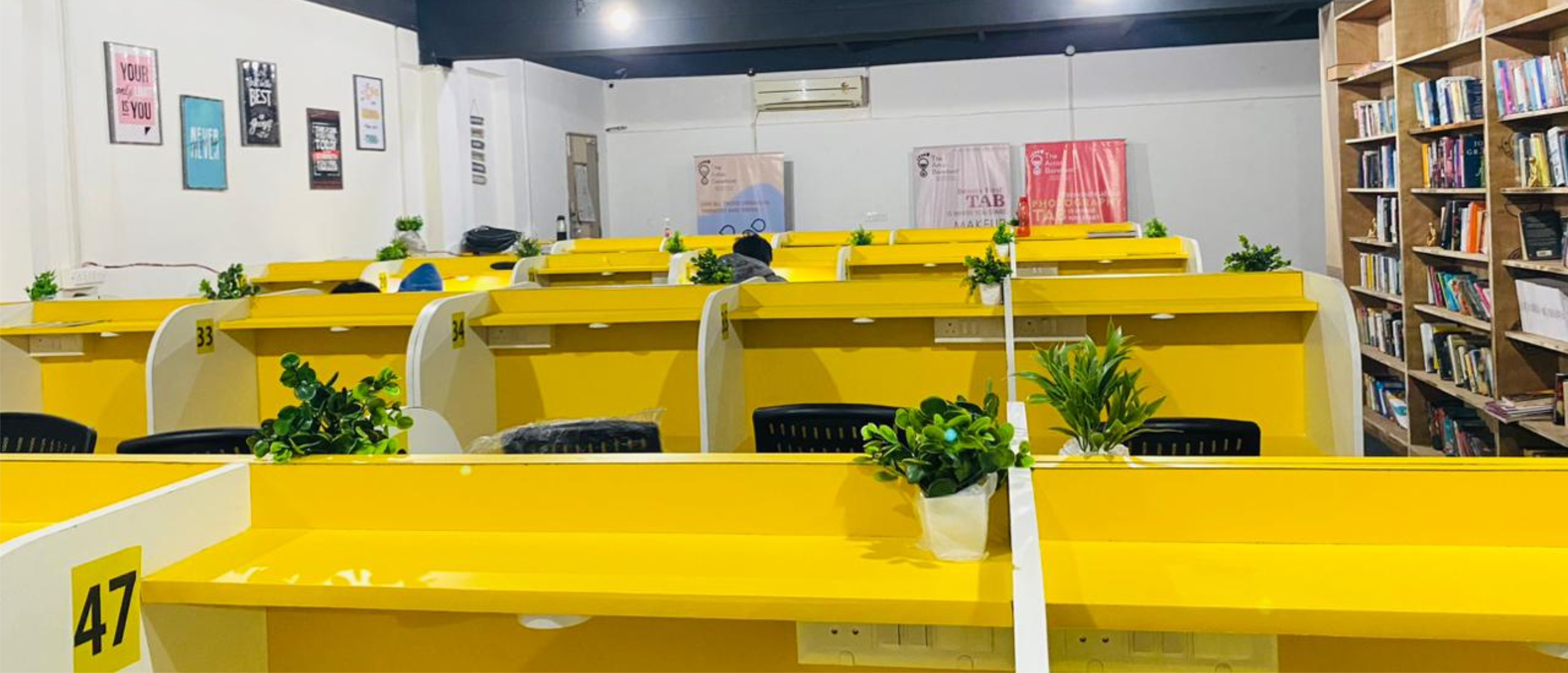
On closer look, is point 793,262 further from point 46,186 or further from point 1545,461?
point 1545,461

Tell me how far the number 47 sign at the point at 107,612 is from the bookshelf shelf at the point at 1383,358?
A: 6842mm

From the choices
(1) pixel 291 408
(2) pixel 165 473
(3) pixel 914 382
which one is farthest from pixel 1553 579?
(3) pixel 914 382

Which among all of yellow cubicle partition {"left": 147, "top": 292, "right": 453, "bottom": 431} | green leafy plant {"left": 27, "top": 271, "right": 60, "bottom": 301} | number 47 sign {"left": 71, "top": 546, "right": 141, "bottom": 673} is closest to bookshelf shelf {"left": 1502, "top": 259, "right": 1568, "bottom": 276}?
yellow cubicle partition {"left": 147, "top": 292, "right": 453, "bottom": 431}

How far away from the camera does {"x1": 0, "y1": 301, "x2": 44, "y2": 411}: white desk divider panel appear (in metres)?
5.06

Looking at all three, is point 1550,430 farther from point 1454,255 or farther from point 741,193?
point 741,193

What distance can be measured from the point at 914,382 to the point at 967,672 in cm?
284

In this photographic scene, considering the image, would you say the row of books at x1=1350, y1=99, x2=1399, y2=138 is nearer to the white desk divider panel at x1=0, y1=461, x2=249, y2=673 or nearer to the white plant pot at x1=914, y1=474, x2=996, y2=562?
the white plant pot at x1=914, y1=474, x2=996, y2=562

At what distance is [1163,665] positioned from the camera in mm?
1718

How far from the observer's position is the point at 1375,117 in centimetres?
→ 798

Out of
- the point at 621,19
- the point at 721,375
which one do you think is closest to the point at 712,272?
the point at 721,375

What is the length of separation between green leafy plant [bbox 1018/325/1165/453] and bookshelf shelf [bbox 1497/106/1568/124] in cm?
346

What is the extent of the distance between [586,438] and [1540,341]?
13.2ft

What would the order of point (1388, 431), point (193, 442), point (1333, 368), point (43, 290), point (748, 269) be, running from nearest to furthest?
1. point (193, 442)
2. point (1333, 368)
3. point (748, 269)
4. point (43, 290)
5. point (1388, 431)

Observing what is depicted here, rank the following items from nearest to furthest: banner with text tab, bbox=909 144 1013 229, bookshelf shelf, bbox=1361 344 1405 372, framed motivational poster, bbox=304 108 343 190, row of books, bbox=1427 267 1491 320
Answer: row of books, bbox=1427 267 1491 320
bookshelf shelf, bbox=1361 344 1405 372
framed motivational poster, bbox=304 108 343 190
banner with text tab, bbox=909 144 1013 229
